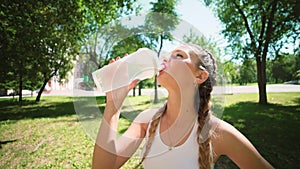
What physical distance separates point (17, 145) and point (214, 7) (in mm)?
10205

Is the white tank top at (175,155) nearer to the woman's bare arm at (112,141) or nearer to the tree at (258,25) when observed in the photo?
the woman's bare arm at (112,141)

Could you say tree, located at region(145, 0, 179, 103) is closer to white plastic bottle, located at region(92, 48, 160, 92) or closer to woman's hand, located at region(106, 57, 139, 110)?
white plastic bottle, located at region(92, 48, 160, 92)

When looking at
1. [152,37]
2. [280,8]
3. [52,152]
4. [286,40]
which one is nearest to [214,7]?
[280,8]

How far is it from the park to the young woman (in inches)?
2.6

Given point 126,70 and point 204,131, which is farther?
point 204,131

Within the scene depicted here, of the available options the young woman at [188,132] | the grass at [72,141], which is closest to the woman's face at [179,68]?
the young woman at [188,132]

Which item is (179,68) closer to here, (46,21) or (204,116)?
(204,116)

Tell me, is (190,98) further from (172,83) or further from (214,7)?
(214,7)

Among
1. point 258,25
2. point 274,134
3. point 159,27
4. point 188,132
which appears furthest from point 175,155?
point 258,25

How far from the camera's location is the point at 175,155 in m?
1.15

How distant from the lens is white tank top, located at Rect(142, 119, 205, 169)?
1152 mm

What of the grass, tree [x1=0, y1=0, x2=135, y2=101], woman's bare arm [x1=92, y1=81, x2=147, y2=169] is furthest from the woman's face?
tree [x1=0, y1=0, x2=135, y2=101]

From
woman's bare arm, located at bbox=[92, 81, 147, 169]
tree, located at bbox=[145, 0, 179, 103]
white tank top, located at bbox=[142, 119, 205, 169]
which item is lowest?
white tank top, located at bbox=[142, 119, 205, 169]

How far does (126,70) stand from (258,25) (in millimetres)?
12874
